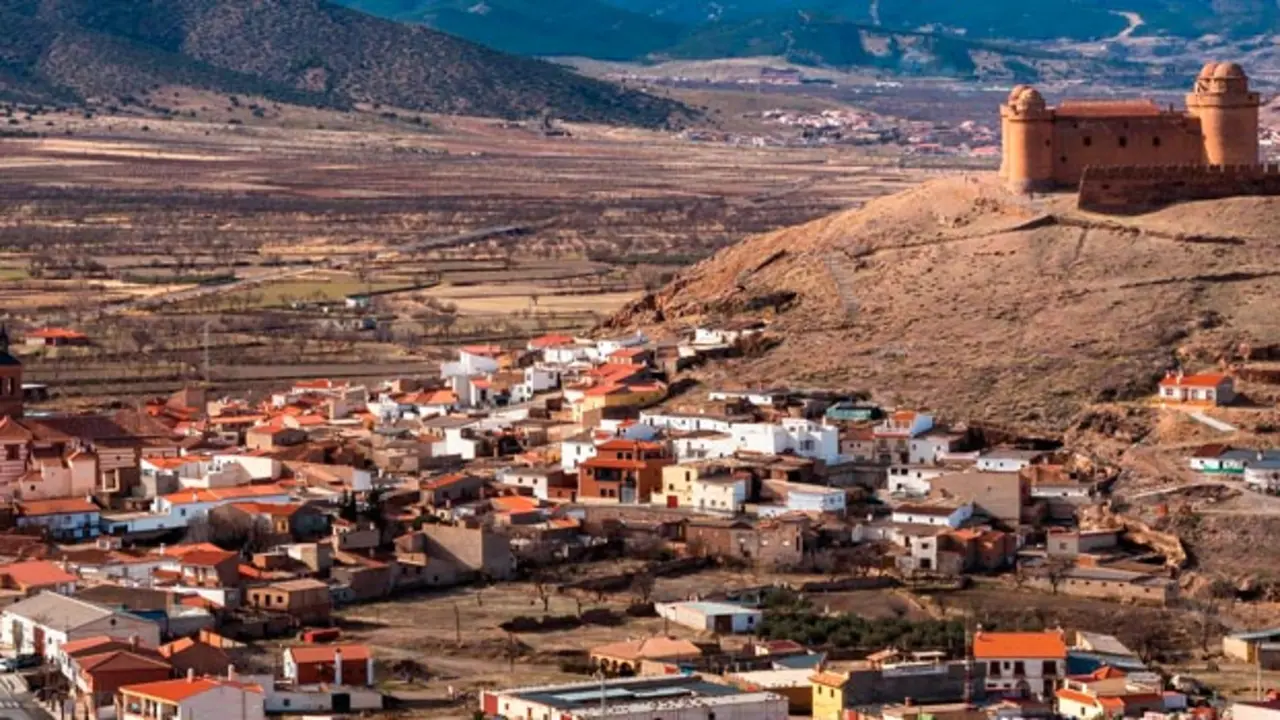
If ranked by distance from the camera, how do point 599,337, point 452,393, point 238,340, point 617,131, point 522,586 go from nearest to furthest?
1. point 522,586
2. point 452,393
3. point 599,337
4. point 238,340
5. point 617,131

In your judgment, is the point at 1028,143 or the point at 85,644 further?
the point at 1028,143

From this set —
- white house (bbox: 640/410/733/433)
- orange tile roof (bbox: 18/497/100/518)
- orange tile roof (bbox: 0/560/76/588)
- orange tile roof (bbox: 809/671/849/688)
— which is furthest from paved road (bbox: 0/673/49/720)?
white house (bbox: 640/410/733/433)

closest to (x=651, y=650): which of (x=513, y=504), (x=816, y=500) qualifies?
(x=513, y=504)

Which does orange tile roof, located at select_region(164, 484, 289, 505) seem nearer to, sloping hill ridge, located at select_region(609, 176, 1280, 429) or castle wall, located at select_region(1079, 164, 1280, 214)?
sloping hill ridge, located at select_region(609, 176, 1280, 429)

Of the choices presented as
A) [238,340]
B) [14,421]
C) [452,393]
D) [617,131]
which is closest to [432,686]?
[14,421]

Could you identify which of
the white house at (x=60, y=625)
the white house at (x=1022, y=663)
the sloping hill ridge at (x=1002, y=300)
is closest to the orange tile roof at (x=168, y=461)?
the sloping hill ridge at (x=1002, y=300)

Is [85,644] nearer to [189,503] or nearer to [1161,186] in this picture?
[189,503]

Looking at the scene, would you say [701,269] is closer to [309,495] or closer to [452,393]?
[452,393]
